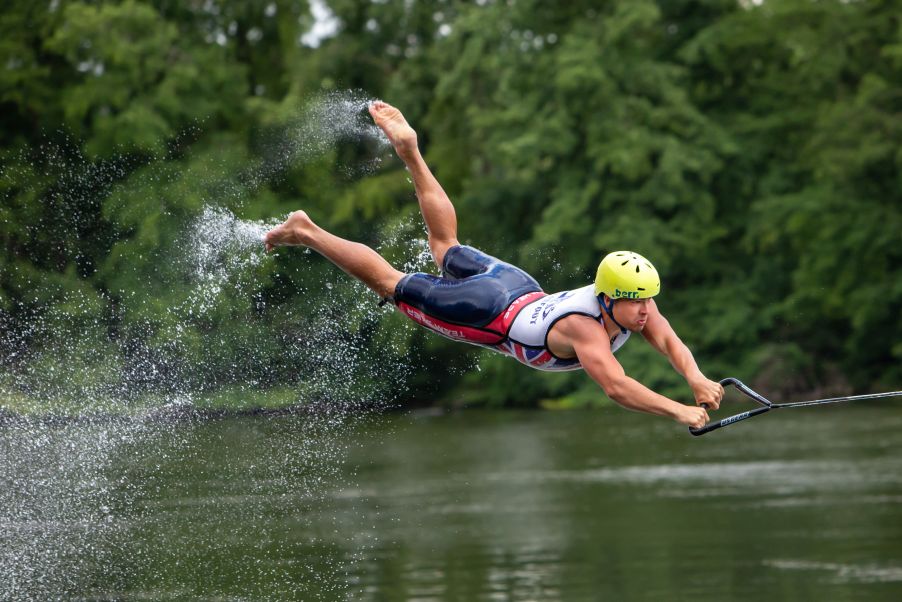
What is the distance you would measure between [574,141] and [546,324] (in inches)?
979

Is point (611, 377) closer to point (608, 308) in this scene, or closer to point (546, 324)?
point (608, 308)

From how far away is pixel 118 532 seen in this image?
16.1 metres

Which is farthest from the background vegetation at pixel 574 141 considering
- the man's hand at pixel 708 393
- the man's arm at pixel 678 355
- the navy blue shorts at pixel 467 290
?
the man's hand at pixel 708 393

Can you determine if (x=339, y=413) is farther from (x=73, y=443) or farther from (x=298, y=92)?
(x=298, y=92)

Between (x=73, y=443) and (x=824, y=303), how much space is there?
63.7 ft

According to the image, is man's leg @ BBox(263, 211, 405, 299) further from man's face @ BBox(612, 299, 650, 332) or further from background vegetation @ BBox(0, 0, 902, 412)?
background vegetation @ BBox(0, 0, 902, 412)

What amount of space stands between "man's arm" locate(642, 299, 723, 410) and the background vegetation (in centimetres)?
1697

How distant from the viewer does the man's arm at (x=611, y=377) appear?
7.95m

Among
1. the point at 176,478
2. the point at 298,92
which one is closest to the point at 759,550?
the point at 176,478

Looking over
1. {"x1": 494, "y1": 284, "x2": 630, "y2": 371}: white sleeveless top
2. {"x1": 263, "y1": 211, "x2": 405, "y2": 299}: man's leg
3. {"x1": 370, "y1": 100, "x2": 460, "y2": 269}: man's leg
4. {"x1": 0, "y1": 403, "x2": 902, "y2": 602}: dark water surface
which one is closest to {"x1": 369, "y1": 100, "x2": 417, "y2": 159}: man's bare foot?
{"x1": 370, "y1": 100, "x2": 460, "y2": 269}: man's leg

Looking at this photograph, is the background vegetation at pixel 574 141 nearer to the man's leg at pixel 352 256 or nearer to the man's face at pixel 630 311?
the man's leg at pixel 352 256

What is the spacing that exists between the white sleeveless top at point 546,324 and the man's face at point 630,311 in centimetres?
14

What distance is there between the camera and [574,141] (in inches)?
1316

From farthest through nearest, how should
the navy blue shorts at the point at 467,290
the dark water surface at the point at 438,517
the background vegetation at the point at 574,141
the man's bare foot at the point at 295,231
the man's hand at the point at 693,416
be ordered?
the background vegetation at the point at 574,141
the dark water surface at the point at 438,517
the man's bare foot at the point at 295,231
the navy blue shorts at the point at 467,290
the man's hand at the point at 693,416
